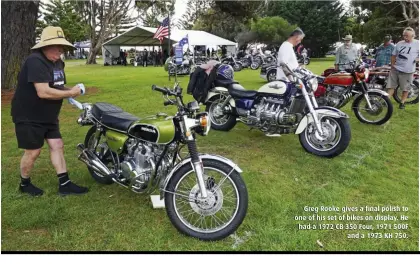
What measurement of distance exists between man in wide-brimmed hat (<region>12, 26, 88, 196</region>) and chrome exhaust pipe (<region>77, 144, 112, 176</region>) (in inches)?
9.9

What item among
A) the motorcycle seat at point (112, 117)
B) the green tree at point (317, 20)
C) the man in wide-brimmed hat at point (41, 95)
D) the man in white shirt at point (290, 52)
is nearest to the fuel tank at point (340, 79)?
the man in white shirt at point (290, 52)

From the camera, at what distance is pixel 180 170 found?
2.76m

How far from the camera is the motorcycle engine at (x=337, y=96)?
260 inches

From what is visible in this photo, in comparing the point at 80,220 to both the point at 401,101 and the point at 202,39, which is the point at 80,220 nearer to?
the point at 401,101

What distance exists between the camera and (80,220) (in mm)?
3104

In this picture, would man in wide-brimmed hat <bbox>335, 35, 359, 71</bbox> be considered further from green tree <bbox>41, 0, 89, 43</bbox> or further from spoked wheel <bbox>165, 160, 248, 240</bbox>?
green tree <bbox>41, 0, 89, 43</bbox>

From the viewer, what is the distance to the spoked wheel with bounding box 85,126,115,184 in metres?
3.56

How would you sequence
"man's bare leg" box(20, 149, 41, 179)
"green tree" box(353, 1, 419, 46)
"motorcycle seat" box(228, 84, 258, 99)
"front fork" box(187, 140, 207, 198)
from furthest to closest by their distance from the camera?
"green tree" box(353, 1, 419, 46), "motorcycle seat" box(228, 84, 258, 99), "man's bare leg" box(20, 149, 41, 179), "front fork" box(187, 140, 207, 198)

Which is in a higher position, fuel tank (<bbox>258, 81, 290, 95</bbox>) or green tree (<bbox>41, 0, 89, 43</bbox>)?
green tree (<bbox>41, 0, 89, 43</bbox>)

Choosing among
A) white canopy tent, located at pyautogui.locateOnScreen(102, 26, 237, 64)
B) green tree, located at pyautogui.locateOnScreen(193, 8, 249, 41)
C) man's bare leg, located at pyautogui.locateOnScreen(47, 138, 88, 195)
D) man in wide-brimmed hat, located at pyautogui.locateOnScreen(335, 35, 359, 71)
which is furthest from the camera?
green tree, located at pyautogui.locateOnScreen(193, 8, 249, 41)

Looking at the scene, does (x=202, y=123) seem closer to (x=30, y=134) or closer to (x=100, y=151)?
(x=100, y=151)

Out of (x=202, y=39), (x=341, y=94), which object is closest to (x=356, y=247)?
(x=341, y=94)

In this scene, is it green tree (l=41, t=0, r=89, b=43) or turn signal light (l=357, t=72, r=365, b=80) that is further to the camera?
green tree (l=41, t=0, r=89, b=43)

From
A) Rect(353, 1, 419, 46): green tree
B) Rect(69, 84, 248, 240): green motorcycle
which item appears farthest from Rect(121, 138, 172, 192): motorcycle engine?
Rect(353, 1, 419, 46): green tree
